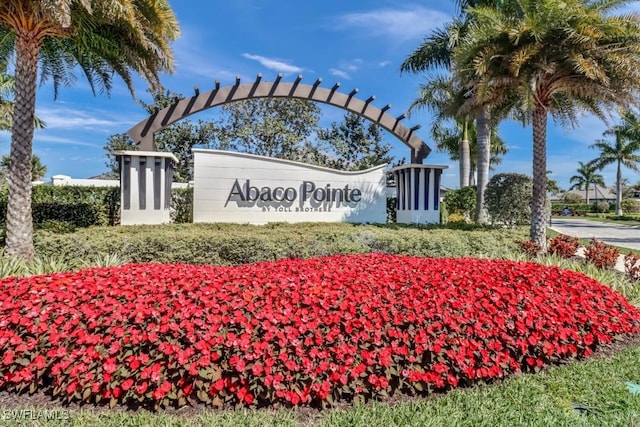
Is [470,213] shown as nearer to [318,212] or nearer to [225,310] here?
A: [318,212]

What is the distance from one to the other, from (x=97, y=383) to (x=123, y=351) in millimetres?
269

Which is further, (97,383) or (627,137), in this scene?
(627,137)

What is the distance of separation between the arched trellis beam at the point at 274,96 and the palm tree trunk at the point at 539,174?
311 centimetres

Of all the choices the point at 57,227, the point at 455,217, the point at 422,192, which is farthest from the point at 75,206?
the point at 455,217

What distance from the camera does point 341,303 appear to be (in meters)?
3.43

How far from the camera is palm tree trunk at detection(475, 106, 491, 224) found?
46.3 feet

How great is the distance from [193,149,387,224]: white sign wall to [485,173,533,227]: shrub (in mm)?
3965

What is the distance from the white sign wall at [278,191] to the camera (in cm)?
991

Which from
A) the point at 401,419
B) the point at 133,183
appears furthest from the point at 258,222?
the point at 401,419

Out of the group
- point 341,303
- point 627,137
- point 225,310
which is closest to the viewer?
point 225,310

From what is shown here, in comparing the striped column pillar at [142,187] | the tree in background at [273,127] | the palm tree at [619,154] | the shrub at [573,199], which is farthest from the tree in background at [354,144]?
the shrub at [573,199]

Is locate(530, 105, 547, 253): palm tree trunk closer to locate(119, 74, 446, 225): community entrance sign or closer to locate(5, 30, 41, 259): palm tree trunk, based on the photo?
locate(119, 74, 446, 225): community entrance sign

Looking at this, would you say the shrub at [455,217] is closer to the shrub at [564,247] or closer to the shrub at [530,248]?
the shrub at [564,247]

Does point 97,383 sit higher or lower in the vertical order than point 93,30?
lower
